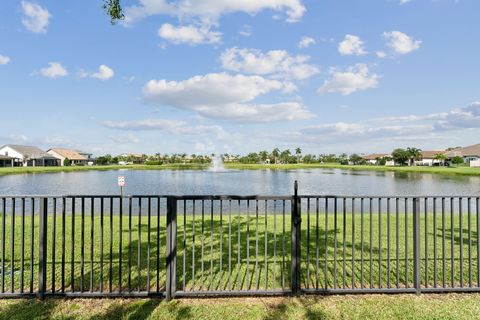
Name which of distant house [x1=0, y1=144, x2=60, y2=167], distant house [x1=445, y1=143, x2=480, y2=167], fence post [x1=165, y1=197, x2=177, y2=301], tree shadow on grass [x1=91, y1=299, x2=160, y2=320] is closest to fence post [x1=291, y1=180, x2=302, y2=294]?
fence post [x1=165, y1=197, x2=177, y2=301]

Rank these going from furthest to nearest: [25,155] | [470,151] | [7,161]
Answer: [470,151], [25,155], [7,161]

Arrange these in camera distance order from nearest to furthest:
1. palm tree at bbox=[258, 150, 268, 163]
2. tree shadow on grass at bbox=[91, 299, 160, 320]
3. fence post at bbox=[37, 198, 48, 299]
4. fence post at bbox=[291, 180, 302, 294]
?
1. tree shadow on grass at bbox=[91, 299, 160, 320]
2. fence post at bbox=[37, 198, 48, 299]
3. fence post at bbox=[291, 180, 302, 294]
4. palm tree at bbox=[258, 150, 268, 163]

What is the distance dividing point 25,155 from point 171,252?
109 meters

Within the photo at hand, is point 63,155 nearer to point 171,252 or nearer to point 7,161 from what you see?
point 7,161

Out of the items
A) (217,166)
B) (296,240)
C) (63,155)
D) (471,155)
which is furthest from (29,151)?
(471,155)

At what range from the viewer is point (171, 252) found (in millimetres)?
3908

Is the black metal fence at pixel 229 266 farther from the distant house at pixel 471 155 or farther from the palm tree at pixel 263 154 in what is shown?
the palm tree at pixel 263 154

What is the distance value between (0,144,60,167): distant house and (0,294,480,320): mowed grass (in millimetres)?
105158

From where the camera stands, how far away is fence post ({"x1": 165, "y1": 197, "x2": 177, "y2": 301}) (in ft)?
12.6

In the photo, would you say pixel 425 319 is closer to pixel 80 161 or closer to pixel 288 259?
pixel 288 259

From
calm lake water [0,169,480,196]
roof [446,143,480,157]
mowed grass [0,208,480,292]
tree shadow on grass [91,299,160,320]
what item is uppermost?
roof [446,143,480,157]

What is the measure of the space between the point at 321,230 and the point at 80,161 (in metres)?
136

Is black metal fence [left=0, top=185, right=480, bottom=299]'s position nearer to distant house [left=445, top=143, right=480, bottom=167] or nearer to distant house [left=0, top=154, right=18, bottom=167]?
distant house [left=0, top=154, right=18, bottom=167]

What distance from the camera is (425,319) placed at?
3.34 m
